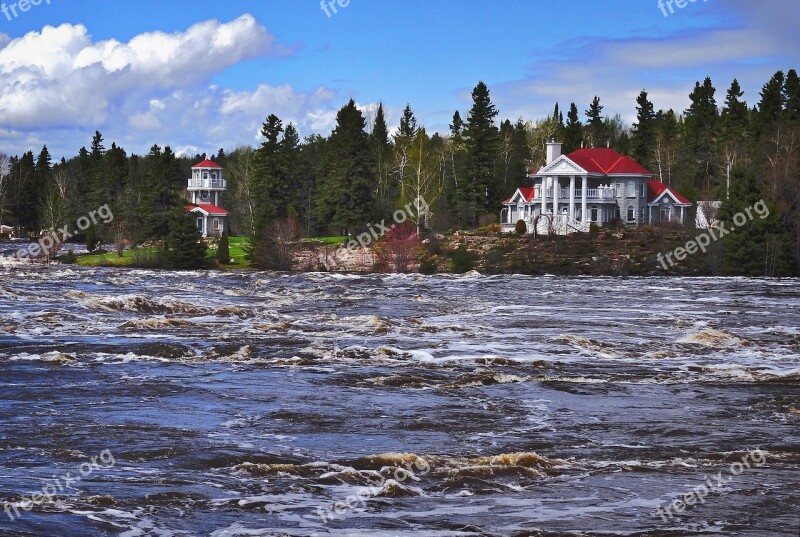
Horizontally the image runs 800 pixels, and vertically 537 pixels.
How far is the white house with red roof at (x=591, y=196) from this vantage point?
3356 inches

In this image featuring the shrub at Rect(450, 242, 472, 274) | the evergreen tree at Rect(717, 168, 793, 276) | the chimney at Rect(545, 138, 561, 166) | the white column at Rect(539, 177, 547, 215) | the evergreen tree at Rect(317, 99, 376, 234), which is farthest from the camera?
the evergreen tree at Rect(317, 99, 376, 234)

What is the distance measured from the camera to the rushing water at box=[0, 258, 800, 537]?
12.7 metres

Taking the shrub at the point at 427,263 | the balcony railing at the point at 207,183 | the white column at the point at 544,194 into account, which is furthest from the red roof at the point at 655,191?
the balcony railing at the point at 207,183

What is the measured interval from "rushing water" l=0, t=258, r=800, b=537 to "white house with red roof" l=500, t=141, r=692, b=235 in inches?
1854

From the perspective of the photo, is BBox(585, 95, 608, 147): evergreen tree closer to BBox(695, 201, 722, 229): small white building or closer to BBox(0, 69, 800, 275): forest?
BBox(0, 69, 800, 275): forest

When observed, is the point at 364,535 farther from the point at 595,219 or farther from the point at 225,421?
the point at 595,219

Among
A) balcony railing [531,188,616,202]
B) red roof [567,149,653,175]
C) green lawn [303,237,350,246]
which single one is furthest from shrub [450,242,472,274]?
red roof [567,149,653,175]

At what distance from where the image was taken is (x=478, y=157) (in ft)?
303

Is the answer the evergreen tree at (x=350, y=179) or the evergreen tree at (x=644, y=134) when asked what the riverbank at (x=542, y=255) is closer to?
the evergreen tree at (x=350, y=179)

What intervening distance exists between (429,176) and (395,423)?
239 feet

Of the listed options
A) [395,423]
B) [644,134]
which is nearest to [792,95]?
[644,134]

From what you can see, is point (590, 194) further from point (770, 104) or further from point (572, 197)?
point (770, 104)

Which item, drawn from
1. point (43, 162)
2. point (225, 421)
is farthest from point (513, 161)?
point (225, 421)

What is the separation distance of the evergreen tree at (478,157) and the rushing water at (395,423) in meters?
54.1
